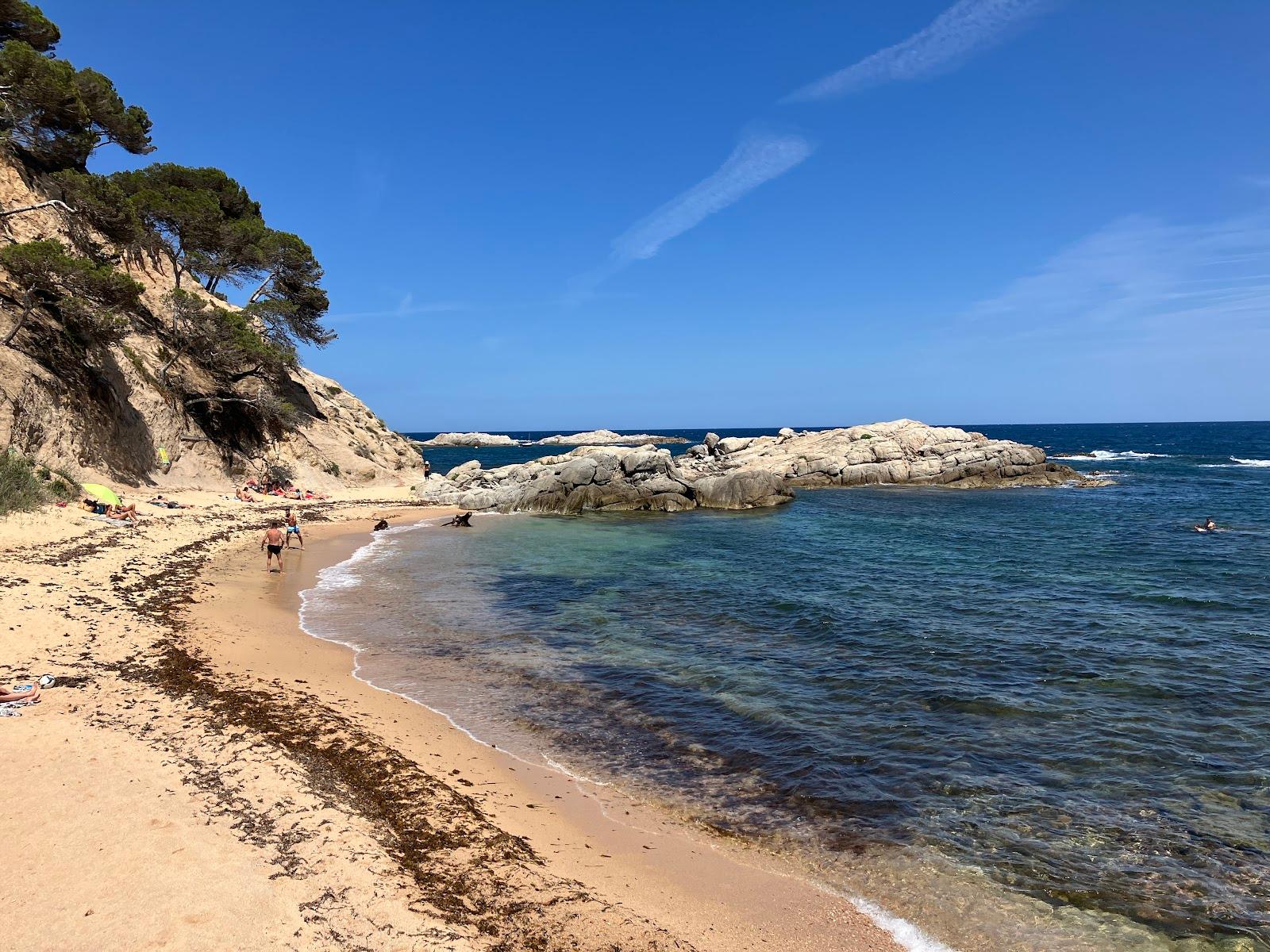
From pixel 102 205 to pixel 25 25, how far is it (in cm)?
1301

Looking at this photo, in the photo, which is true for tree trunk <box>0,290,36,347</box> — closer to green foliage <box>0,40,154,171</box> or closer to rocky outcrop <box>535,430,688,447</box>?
green foliage <box>0,40,154,171</box>

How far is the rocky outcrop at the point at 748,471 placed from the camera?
41906 millimetres

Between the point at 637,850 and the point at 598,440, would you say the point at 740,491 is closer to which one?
the point at 637,850

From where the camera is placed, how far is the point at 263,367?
128 ft

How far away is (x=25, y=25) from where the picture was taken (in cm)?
3597

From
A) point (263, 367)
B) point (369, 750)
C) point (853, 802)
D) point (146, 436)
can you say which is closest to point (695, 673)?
point (853, 802)

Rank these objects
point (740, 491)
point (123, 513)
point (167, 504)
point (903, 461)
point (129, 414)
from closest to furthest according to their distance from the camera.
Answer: point (123, 513), point (167, 504), point (129, 414), point (740, 491), point (903, 461)

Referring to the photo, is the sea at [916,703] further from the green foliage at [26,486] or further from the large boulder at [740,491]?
the large boulder at [740,491]

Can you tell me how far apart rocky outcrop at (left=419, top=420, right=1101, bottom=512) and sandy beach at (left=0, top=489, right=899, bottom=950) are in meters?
30.2

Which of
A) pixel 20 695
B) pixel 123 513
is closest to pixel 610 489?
pixel 123 513

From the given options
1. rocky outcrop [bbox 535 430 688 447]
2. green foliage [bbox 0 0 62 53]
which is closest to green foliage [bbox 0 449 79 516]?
green foliage [bbox 0 0 62 53]

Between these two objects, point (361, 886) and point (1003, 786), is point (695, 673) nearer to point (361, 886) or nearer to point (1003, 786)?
point (1003, 786)

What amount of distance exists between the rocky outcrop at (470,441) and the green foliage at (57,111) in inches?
4610

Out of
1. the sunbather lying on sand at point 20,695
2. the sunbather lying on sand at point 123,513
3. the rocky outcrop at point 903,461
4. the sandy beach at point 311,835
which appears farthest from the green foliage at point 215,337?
the sunbather lying on sand at point 20,695
